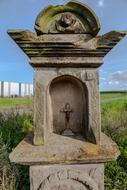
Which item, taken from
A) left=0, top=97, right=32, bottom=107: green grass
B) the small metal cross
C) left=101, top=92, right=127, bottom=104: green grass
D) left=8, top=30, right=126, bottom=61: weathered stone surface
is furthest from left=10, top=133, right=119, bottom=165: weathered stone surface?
left=101, top=92, right=127, bottom=104: green grass

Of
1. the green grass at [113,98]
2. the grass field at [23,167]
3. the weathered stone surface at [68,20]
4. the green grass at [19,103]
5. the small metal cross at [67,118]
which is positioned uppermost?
the weathered stone surface at [68,20]

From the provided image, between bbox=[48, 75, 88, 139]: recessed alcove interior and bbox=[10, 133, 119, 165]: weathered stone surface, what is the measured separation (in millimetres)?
368

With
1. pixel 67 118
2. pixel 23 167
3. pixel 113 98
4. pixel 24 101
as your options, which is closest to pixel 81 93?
pixel 67 118

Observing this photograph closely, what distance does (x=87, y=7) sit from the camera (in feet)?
11.7

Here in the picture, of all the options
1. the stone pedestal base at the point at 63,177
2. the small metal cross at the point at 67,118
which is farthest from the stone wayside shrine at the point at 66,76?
the small metal cross at the point at 67,118

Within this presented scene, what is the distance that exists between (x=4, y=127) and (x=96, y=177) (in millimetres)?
4345

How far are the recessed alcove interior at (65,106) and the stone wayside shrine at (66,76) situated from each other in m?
0.30

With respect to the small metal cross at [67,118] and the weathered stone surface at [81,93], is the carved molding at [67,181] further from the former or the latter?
the small metal cross at [67,118]

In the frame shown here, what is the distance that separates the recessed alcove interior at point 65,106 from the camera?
405 centimetres

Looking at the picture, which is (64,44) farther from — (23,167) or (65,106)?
(23,167)

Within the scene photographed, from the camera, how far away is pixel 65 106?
4.07 meters

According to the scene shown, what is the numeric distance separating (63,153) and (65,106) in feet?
2.53

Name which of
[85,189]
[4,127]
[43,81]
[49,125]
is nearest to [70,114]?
[49,125]

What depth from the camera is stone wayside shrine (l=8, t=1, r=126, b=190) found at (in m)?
3.53
